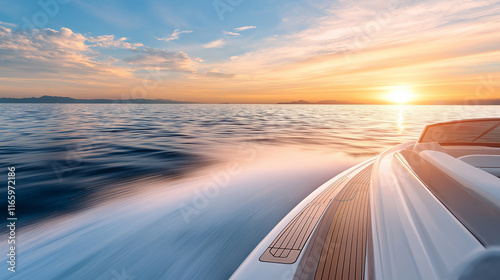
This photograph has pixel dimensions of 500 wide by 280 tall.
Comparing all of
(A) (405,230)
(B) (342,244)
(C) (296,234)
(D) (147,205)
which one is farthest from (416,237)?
(D) (147,205)

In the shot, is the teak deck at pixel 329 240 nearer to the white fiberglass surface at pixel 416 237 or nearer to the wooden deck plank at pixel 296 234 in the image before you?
the wooden deck plank at pixel 296 234

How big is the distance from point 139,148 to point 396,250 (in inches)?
319

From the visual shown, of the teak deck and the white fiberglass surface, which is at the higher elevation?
the white fiberglass surface

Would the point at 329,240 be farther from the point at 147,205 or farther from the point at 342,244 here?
the point at 147,205

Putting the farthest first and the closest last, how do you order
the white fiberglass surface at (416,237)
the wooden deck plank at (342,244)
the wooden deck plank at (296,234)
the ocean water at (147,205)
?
the ocean water at (147,205) → the wooden deck plank at (296,234) → the wooden deck plank at (342,244) → the white fiberglass surface at (416,237)

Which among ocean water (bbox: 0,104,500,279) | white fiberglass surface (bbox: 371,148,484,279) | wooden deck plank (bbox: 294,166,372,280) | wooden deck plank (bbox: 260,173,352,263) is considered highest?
white fiberglass surface (bbox: 371,148,484,279)

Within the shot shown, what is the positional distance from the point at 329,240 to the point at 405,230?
755 millimetres

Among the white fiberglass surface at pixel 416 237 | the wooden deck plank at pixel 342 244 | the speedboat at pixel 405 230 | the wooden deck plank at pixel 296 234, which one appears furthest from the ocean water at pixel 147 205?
the white fiberglass surface at pixel 416 237

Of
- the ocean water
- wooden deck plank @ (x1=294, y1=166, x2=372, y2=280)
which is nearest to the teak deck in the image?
wooden deck plank @ (x1=294, y1=166, x2=372, y2=280)

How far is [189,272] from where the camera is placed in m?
2.26

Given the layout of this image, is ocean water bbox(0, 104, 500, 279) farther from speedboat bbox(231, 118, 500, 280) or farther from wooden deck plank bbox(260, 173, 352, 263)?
speedboat bbox(231, 118, 500, 280)

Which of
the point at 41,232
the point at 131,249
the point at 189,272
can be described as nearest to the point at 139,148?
the point at 41,232

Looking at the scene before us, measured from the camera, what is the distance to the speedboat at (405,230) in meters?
0.90

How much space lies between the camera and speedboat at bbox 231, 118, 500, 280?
0.90m
